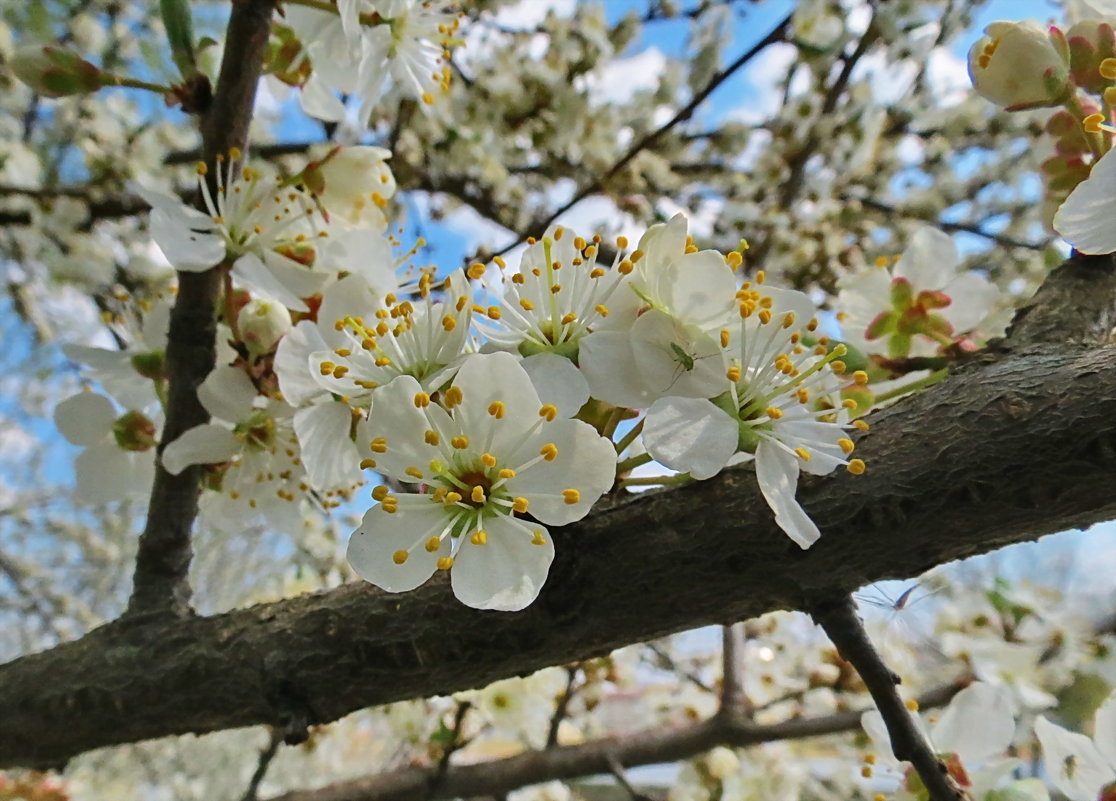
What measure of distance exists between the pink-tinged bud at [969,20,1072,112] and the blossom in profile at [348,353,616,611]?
497mm

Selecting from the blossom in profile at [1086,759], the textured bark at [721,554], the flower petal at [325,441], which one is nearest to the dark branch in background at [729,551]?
the textured bark at [721,554]

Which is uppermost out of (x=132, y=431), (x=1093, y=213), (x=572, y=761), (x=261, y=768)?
(x=132, y=431)

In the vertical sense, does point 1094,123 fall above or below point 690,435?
above

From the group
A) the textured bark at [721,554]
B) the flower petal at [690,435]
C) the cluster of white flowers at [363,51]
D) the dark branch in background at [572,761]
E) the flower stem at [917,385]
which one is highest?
the cluster of white flowers at [363,51]

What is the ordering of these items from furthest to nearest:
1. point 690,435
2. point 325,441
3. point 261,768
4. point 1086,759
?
point 261,768, point 1086,759, point 325,441, point 690,435

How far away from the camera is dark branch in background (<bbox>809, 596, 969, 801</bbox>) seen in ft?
1.92

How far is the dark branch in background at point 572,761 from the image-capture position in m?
1.20

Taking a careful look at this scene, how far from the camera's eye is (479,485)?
0.57m

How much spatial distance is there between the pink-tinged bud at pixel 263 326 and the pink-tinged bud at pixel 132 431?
24 cm

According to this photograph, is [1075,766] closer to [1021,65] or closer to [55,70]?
[1021,65]

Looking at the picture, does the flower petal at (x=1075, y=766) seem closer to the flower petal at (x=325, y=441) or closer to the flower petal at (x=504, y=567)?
the flower petal at (x=504, y=567)

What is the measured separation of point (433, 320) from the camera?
0.67 meters

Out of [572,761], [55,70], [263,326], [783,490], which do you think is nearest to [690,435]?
[783,490]

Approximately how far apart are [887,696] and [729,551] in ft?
0.56
